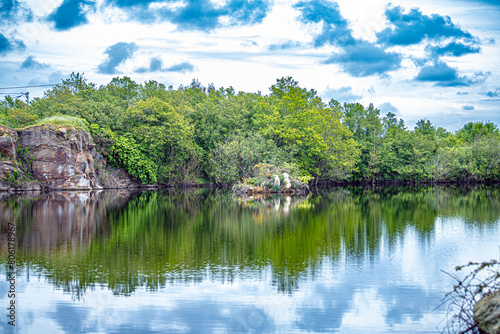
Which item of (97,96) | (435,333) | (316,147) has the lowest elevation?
(435,333)

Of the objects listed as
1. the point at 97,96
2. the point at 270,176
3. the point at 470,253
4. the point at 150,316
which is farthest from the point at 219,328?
the point at 97,96

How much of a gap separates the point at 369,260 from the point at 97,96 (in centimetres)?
4895

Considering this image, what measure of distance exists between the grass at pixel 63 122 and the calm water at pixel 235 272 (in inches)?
909

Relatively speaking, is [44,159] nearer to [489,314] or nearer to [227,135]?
[227,135]

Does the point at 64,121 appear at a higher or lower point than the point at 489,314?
higher

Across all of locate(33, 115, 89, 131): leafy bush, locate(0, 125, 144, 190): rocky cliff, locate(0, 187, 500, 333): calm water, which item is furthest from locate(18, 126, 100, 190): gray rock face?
locate(0, 187, 500, 333): calm water

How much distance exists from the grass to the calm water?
23.1 meters

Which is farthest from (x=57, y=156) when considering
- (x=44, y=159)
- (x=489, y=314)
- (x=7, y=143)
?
(x=489, y=314)

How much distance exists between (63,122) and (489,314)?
143ft

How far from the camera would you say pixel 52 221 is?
21750mm

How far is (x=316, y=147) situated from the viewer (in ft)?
174

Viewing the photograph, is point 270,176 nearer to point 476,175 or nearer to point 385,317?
point 385,317

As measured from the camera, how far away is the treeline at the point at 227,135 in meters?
51.1

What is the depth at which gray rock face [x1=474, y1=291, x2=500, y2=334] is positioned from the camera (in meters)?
7.35
